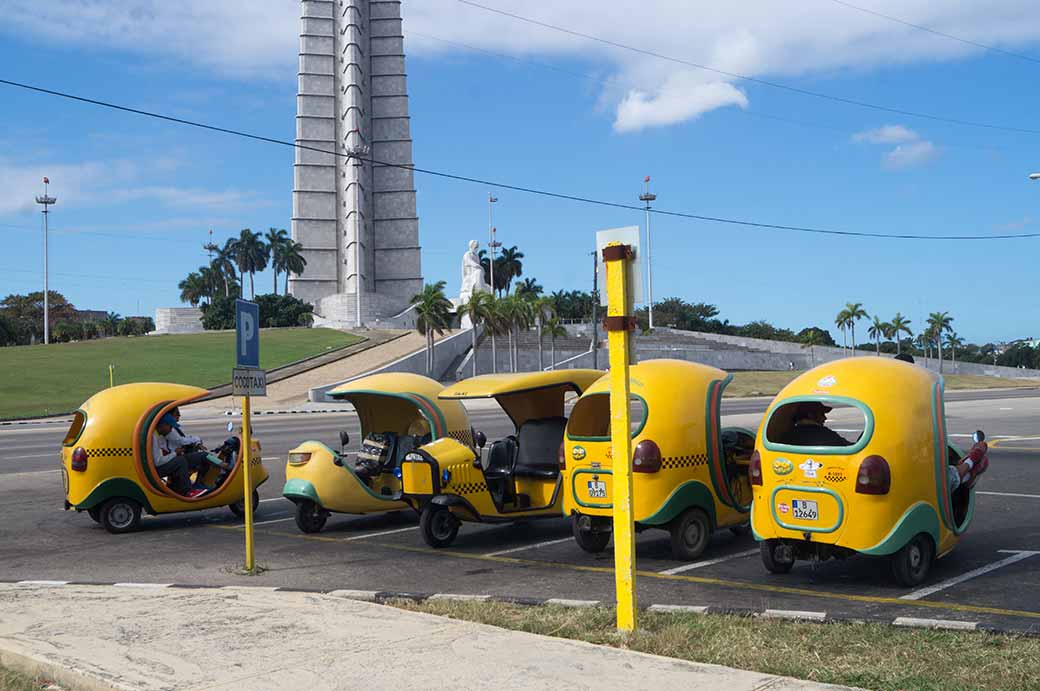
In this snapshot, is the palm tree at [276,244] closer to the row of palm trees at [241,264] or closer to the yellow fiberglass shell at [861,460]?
the row of palm trees at [241,264]

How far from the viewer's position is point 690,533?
1048 cm

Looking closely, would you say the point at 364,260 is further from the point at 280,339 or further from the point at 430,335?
the point at 430,335

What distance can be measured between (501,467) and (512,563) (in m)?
1.95

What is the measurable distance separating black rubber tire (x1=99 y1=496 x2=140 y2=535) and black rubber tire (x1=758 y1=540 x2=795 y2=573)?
8262mm

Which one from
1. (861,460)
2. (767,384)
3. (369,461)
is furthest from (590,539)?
(767,384)

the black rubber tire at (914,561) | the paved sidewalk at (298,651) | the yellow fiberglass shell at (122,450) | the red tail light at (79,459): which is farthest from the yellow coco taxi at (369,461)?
the black rubber tire at (914,561)

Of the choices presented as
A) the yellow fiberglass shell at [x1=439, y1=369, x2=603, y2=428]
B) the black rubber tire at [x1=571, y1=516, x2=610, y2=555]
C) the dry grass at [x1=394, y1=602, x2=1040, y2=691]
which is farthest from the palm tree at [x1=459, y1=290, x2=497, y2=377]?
the dry grass at [x1=394, y1=602, x2=1040, y2=691]

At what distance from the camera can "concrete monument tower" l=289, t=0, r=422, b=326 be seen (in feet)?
406

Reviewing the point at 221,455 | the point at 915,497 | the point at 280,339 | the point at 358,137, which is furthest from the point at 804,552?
the point at 358,137

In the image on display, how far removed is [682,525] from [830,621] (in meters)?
3.09

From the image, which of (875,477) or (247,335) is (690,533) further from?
(247,335)

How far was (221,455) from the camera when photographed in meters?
14.6

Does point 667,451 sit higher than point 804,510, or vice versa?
point 667,451

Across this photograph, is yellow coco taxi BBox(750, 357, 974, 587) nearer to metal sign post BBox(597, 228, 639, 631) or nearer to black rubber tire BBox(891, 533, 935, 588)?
black rubber tire BBox(891, 533, 935, 588)
